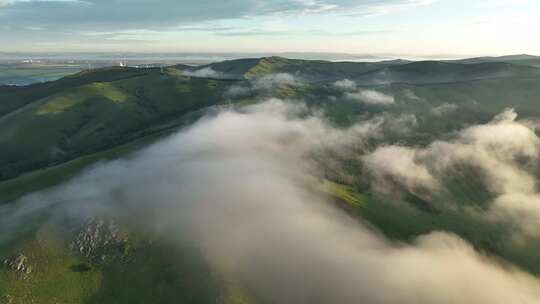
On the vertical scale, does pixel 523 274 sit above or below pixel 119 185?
below

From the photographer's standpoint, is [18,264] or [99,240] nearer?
[18,264]

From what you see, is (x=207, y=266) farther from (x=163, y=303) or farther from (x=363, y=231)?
(x=363, y=231)

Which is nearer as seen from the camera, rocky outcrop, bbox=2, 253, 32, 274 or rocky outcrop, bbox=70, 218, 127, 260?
rocky outcrop, bbox=2, 253, 32, 274

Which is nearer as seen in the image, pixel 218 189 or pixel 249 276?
pixel 249 276

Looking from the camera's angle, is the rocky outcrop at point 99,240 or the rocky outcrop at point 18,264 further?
the rocky outcrop at point 99,240

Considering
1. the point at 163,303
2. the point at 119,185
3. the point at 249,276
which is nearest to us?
the point at 163,303

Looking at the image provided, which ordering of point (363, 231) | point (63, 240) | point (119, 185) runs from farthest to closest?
point (119, 185) < point (363, 231) < point (63, 240)

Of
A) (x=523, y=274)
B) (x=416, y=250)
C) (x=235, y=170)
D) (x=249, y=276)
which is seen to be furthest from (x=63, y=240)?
(x=523, y=274)

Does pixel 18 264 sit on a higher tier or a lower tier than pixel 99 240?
lower
